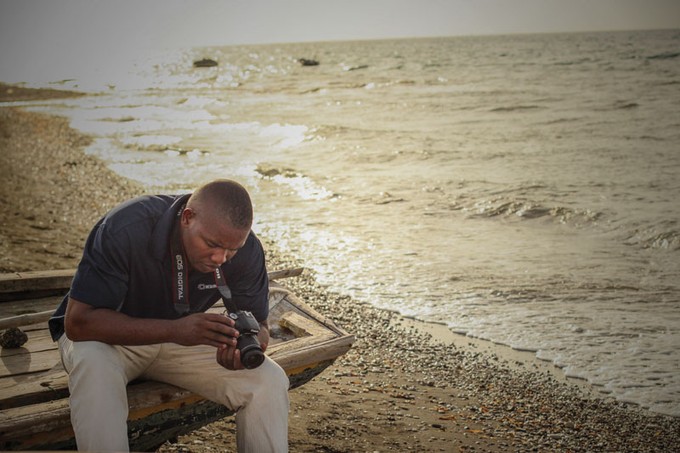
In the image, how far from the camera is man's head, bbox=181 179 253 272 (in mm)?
2688

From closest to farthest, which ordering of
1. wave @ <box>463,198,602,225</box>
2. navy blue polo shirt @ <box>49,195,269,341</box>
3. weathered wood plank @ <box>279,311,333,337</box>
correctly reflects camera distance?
navy blue polo shirt @ <box>49,195,269,341</box>
weathered wood plank @ <box>279,311,333,337</box>
wave @ <box>463,198,602,225</box>

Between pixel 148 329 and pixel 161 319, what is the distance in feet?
0.27

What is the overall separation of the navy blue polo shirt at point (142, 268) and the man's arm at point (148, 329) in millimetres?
65

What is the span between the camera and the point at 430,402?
4.55 metres

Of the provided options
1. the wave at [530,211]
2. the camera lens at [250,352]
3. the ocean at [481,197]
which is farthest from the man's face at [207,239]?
the wave at [530,211]

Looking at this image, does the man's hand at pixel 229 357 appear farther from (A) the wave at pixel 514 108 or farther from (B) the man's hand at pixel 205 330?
(A) the wave at pixel 514 108

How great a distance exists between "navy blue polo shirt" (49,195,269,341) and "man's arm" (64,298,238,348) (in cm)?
7

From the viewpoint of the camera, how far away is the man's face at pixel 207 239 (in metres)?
2.69

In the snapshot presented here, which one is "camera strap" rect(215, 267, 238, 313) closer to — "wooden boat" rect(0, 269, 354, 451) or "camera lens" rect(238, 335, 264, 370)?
"camera lens" rect(238, 335, 264, 370)

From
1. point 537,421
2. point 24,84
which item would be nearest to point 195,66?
point 24,84

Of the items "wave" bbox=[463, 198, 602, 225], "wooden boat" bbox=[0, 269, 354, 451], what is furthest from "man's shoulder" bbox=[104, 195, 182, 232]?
"wave" bbox=[463, 198, 602, 225]

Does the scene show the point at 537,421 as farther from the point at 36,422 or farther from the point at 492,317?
the point at 36,422

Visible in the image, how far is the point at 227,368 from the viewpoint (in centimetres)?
280

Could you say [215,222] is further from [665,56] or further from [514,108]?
[665,56]
